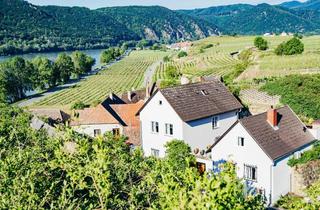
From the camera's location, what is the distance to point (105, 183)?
1392 centimetres

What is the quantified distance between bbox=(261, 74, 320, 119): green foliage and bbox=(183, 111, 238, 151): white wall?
10031 mm

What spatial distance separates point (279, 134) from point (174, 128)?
9.20 m

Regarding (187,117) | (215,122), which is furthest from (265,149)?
(215,122)

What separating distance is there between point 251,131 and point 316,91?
76.7 ft

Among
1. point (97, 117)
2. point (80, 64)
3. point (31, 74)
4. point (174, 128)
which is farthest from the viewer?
point (80, 64)

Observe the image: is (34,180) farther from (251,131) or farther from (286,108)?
(286,108)

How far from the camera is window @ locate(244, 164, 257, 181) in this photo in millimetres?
29703

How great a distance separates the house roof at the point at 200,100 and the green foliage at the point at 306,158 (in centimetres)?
930

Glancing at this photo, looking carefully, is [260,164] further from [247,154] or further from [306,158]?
[306,158]

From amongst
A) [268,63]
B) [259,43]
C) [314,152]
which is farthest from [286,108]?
[259,43]

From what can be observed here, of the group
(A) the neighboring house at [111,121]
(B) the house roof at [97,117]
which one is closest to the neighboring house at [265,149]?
(A) the neighboring house at [111,121]

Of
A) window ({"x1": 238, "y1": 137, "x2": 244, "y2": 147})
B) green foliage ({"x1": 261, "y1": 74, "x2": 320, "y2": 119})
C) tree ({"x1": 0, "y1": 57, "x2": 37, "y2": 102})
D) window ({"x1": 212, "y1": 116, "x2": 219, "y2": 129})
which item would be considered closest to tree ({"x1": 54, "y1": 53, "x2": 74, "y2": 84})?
tree ({"x1": 0, "y1": 57, "x2": 37, "y2": 102})

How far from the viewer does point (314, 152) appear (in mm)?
30906

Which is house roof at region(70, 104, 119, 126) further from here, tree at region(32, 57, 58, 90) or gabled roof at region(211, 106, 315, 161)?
tree at region(32, 57, 58, 90)
